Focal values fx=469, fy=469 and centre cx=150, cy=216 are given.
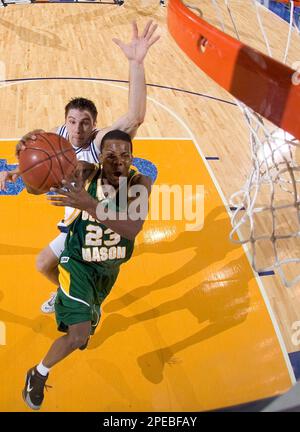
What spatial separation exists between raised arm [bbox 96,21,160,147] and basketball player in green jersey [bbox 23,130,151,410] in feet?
1.23

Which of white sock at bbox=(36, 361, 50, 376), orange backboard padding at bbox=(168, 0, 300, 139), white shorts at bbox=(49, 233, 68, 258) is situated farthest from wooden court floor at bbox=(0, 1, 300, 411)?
orange backboard padding at bbox=(168, 0, 300, 139)

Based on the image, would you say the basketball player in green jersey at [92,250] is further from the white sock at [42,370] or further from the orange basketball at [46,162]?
the orange basketball at [46,162]

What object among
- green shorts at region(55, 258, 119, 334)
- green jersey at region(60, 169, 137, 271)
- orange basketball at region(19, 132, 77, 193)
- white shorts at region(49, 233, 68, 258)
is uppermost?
orange basketball at region(19, 132, 77, 193)

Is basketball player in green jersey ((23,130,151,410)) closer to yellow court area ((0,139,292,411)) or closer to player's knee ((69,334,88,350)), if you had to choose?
player's knee ((69,334,88,350))

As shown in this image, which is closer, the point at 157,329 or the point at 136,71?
the point at 136,71

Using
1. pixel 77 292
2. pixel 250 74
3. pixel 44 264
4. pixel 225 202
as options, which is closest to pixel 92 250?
pixel 77 292

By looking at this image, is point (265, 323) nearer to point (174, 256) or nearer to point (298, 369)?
point (298, 369)

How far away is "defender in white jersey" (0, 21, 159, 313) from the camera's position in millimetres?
2496

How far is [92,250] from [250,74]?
118 cm

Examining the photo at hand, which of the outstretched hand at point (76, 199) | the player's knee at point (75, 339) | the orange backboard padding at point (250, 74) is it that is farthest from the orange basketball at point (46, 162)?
the orange backboard padding at point (250, 74)

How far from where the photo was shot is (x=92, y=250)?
2.28 metres

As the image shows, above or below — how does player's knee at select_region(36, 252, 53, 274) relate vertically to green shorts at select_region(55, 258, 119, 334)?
above

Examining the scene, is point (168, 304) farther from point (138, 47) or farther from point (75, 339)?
point (138, 47)
